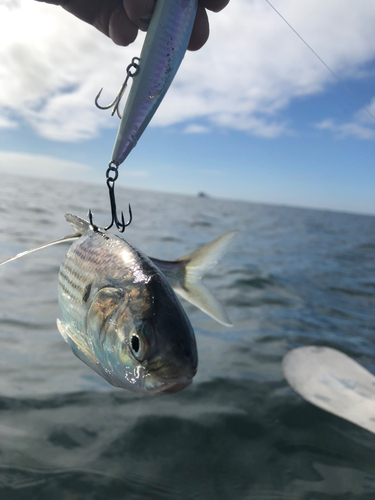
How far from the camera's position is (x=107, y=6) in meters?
1.94

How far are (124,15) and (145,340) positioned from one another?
1712 mm

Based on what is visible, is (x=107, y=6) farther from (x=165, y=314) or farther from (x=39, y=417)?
(x=39, y=417)

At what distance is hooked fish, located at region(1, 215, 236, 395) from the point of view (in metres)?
0.77

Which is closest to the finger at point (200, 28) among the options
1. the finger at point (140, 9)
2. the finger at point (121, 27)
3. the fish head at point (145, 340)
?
the finger at point (121, 27)

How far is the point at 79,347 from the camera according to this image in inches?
36.7

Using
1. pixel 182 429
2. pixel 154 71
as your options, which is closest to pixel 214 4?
pixel 154 71

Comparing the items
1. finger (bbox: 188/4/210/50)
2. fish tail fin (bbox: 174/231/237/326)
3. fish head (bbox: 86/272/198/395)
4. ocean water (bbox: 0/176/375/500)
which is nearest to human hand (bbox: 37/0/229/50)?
finger (bbox: 188/4/210/50)

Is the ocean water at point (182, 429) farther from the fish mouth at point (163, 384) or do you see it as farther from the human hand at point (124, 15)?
the human hand at point (124, 15)

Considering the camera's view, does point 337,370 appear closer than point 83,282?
No

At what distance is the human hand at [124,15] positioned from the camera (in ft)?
4.33

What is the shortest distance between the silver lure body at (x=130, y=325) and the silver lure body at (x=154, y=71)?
1.13 ft

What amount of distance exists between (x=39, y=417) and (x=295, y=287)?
628 cm

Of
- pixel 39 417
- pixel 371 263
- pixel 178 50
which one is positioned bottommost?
pixel 39 417

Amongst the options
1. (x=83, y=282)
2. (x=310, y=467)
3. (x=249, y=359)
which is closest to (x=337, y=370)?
(x=249, y=359)
